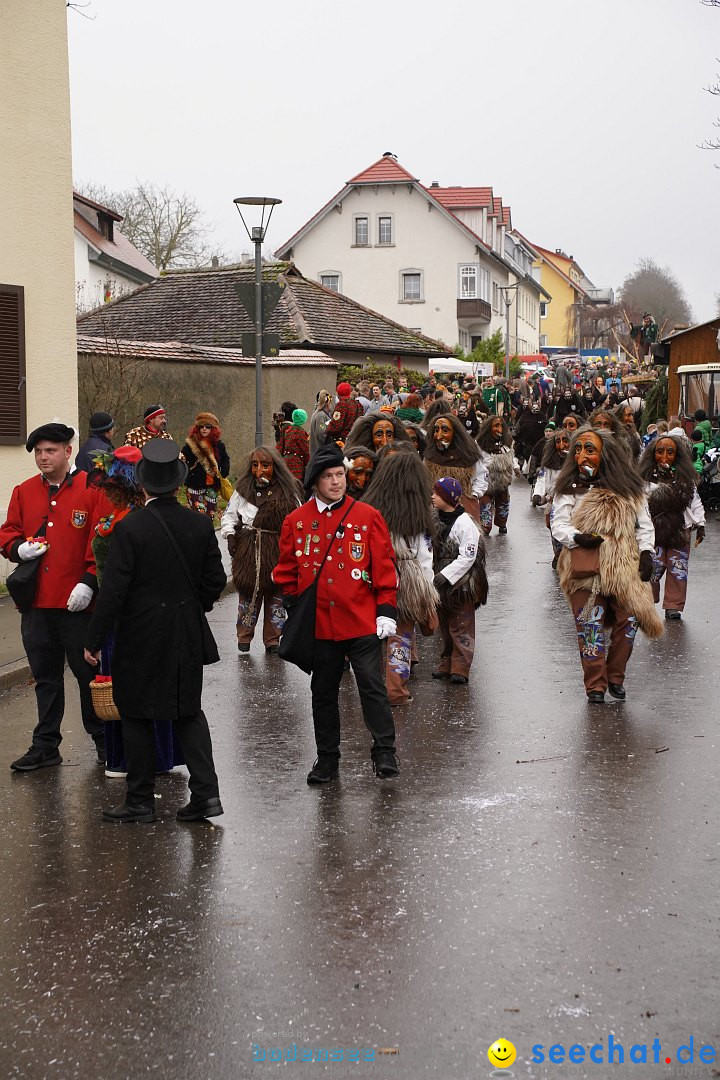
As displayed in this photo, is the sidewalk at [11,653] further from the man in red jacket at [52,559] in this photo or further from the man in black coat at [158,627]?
the man in black coat at [158,627]

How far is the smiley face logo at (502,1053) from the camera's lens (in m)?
3.98

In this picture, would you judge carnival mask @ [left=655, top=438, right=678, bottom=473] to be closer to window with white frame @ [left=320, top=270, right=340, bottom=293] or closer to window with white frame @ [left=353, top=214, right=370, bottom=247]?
window with white frame @ [left=353, top=214, right=370, bottom=247]

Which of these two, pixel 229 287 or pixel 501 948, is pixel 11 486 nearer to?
pixel 501 948

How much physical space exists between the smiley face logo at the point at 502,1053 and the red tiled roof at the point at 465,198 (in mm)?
69032

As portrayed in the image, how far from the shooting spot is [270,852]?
597 centimetres

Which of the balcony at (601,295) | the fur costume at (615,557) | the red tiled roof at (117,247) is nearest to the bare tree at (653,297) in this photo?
the balcony at (601,295)

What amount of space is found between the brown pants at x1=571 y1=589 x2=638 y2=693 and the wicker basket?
3336 millimetres

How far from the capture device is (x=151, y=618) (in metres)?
6.42

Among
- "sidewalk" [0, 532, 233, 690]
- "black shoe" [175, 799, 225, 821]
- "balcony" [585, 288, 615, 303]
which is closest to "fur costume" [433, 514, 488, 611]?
"sidewalk" [0, 532, 233, 690]

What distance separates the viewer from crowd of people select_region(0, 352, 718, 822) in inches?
254

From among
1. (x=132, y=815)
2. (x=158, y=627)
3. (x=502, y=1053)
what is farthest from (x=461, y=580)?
(x=502, y=1053)

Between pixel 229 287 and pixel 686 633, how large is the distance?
24.3m

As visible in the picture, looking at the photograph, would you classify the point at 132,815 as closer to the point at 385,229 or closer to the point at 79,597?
the point at 79,597

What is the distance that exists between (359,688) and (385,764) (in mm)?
416
